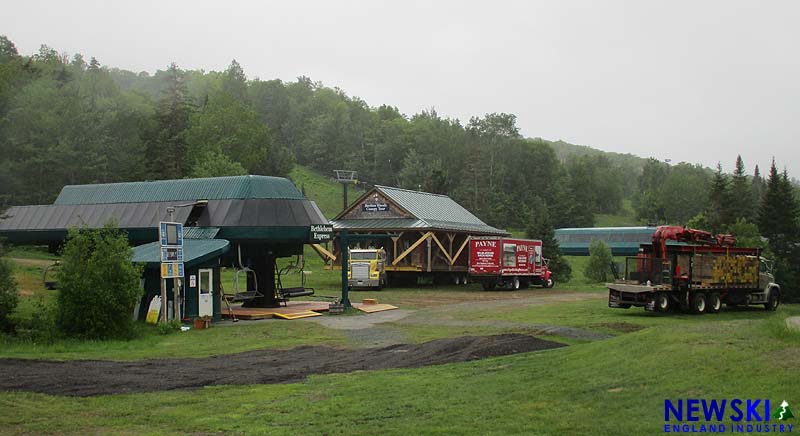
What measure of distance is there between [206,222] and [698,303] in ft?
67.7

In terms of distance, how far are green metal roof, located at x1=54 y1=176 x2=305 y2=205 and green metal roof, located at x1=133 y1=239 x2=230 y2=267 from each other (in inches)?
112

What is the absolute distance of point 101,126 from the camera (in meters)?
67.9

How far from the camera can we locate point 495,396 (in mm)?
11461

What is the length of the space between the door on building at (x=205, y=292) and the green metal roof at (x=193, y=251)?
81 centimetres

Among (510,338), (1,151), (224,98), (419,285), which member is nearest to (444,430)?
(510,338)

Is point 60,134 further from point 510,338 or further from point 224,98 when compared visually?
point 510,338

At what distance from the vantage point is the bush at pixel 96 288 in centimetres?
2139

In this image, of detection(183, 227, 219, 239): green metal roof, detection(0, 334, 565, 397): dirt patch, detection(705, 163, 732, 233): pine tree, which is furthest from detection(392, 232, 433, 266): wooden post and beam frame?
detection(705, 163, 732, 233): pine tree

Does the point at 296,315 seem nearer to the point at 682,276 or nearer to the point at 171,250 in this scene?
the point at 171,250

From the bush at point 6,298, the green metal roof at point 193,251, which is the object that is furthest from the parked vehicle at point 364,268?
the bush at point 6,298

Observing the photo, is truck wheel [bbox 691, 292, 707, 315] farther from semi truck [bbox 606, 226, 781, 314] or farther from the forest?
the forest

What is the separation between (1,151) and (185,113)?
28.0 meters

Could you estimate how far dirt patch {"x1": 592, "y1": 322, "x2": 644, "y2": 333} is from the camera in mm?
23031

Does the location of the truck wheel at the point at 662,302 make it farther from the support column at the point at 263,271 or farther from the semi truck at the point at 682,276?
the support column at the point at 263,271
